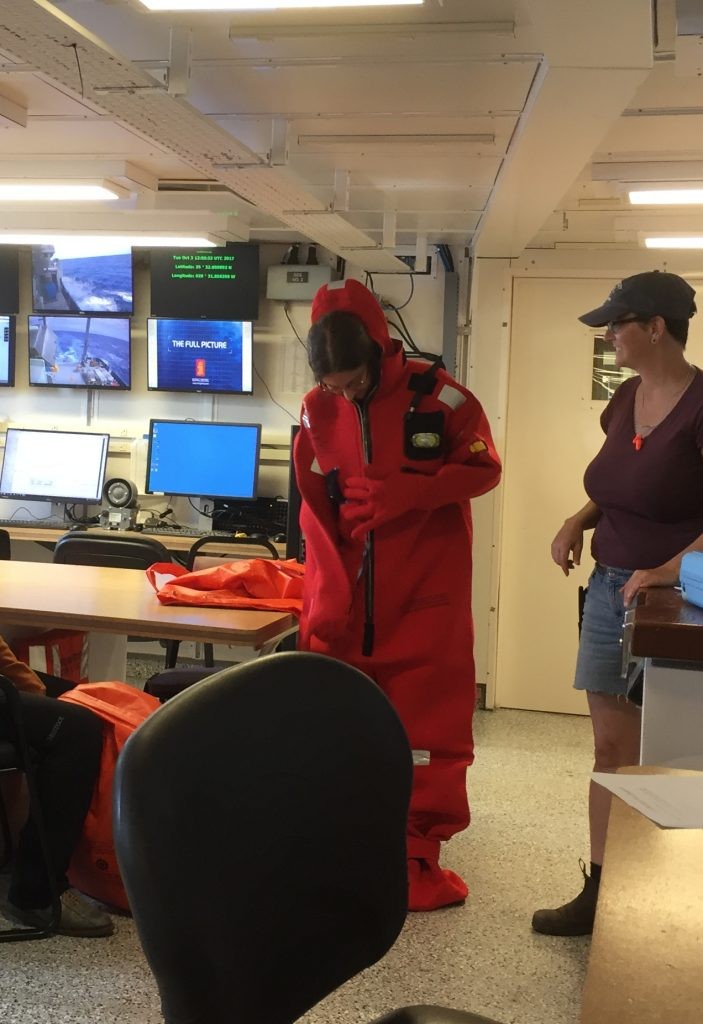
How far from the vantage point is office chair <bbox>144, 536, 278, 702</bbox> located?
10.8 feet

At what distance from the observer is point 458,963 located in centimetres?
253

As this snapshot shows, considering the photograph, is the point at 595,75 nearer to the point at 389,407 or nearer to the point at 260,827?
the point at 389,407

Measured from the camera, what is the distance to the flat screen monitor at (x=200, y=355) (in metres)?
5.47

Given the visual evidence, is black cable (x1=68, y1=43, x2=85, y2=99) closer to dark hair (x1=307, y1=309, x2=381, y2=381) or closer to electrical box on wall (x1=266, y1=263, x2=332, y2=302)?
dark hair (x1=307, y1=309, x2=381, y2=381)

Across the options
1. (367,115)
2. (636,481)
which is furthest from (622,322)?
(367,115)

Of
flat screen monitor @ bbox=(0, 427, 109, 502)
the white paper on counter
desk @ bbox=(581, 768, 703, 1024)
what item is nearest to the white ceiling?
flat screen monitor @ bbox=(0, 427, 109, 502)

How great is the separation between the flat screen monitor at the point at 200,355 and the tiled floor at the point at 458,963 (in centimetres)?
297

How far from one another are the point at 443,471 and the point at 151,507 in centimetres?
337

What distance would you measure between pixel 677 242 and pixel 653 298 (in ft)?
7.50

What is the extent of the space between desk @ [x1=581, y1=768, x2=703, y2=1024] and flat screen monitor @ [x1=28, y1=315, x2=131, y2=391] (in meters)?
4.94

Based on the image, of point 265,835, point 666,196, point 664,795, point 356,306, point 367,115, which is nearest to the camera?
point 265,835

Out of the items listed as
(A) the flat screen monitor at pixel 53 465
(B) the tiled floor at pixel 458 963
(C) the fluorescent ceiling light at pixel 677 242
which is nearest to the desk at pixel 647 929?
(B) the tiled floor at pixel 458 963

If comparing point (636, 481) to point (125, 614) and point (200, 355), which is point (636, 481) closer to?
point (125, 614)

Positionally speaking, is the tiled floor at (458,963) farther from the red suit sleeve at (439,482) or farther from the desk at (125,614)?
the red suit sleeve at (439,482)
